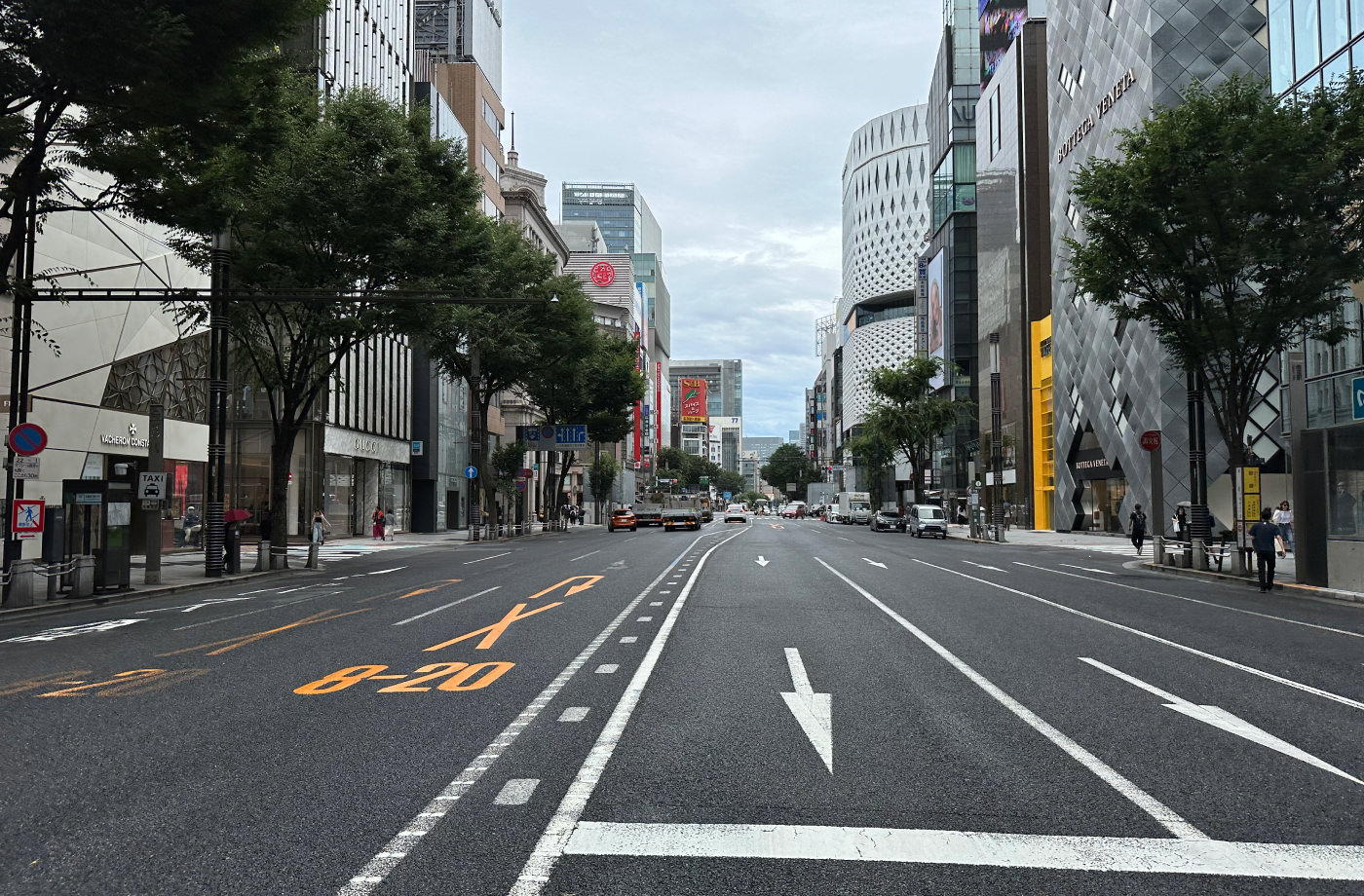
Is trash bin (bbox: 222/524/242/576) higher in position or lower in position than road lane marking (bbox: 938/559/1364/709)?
higher

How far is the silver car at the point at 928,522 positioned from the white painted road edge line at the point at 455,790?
144 ft

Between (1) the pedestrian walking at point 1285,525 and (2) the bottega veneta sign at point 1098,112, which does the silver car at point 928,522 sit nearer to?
(2) the bottega veneta sign at point 1098,112

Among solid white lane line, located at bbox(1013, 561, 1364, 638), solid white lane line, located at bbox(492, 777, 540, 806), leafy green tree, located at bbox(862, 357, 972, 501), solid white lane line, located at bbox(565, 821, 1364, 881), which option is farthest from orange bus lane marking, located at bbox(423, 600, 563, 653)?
leafy green tree, located at bbox(862, 357, 972, 501)

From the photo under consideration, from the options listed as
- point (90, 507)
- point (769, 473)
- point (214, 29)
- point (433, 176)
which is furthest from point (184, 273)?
point (769, 473)

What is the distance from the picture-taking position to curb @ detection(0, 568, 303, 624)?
14.9m

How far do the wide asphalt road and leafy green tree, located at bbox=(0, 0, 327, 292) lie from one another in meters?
7.65

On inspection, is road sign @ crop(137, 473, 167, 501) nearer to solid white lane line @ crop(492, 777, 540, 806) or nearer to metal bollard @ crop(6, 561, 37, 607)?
metal bollard @ crop(6, 561, 37, 607)

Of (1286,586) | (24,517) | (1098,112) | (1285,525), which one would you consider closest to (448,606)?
(24,517)

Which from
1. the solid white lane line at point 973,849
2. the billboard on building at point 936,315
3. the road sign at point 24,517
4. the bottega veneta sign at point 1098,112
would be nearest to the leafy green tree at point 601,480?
the billboard on building at point 936,315

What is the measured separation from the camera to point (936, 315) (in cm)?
8412

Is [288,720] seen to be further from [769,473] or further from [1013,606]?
[769,473]

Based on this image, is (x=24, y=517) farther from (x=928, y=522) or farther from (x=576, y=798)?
(x=928, y=522)

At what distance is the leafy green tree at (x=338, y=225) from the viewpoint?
2192 cm

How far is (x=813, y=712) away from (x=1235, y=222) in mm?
18856
